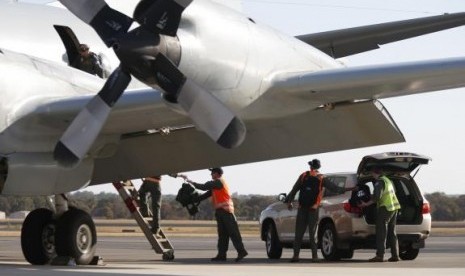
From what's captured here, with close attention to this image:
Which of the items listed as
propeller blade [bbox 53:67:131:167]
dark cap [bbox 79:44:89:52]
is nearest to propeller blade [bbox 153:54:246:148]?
A: propeller blade [bbox 53:67:131:167]

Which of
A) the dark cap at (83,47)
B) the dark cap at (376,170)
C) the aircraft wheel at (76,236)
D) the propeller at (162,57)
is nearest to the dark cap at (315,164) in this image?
the dark cap at (376,170)

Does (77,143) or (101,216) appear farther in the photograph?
(101,216)

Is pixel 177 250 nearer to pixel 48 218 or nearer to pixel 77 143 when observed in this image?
pixel 48 218

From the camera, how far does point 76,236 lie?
69.0 ft

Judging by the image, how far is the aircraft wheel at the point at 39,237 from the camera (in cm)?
2116

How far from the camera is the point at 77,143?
1786 cm

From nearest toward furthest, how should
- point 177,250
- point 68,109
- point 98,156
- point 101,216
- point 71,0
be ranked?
point 71,0, point 68,109, point 98,156, point 177,250, point 101,216

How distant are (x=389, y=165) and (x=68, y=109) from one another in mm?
7370

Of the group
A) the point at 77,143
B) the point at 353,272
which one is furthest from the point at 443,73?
the point at 77,143

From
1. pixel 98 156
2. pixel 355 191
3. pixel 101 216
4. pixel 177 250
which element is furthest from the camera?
pixel 101 216

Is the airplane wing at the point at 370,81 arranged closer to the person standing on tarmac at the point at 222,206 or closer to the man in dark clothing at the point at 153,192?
the person standing on tarmac at the point at 222,206

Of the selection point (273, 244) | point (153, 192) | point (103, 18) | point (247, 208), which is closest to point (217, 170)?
point (153, 192)

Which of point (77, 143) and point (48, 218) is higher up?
point (77, 143)

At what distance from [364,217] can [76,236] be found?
5622mm
